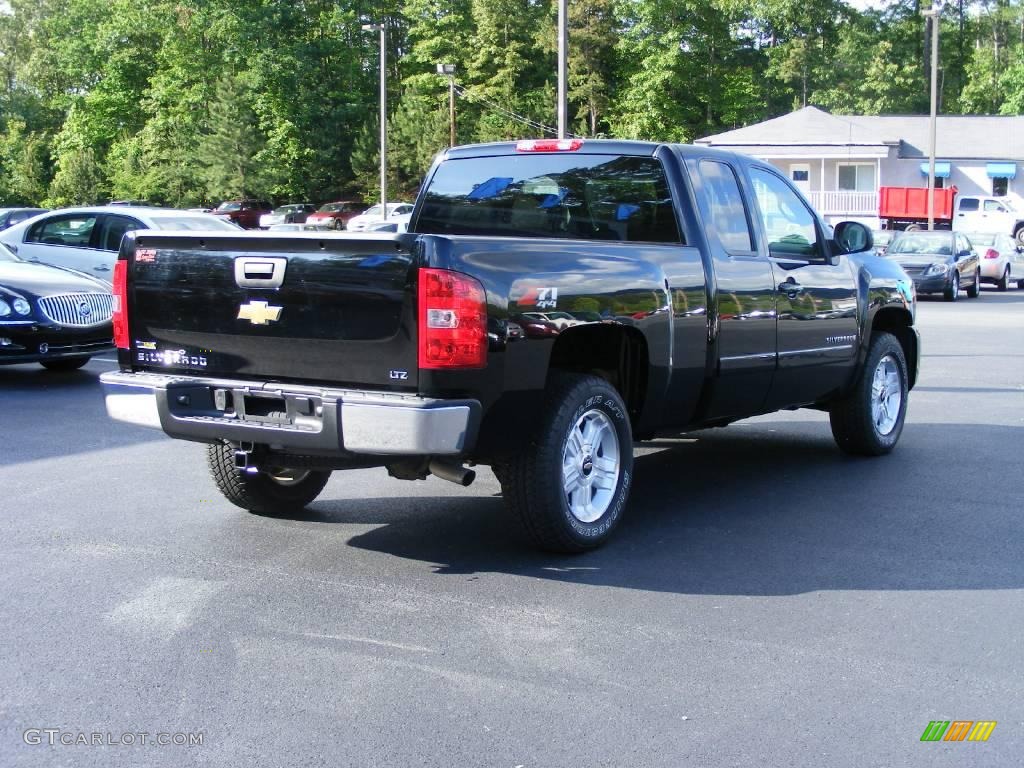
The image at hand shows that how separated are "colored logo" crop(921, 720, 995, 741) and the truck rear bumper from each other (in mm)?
2104

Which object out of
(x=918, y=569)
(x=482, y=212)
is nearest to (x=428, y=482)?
(x=482, y=212)

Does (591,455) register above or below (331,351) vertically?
below

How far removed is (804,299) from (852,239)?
2.40 ft

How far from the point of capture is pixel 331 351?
5.34m

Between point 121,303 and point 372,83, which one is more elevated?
point 372,83

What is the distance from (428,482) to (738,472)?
2.02m

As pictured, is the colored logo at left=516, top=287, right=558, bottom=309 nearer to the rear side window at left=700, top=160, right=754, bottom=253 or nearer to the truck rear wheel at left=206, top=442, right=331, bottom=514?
the rear side window at left=700, top=160, right=754, bottom=253

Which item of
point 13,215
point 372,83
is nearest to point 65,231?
point 13,215

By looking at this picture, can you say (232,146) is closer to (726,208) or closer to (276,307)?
(726,208)

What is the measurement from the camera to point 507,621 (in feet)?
16.3

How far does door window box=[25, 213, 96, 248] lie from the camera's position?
15.4m

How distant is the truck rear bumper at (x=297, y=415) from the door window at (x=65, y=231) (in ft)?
33.1

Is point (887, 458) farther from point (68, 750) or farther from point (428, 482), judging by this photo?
point (68, 750)

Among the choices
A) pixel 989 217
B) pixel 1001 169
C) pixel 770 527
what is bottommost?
pixel 770 527
